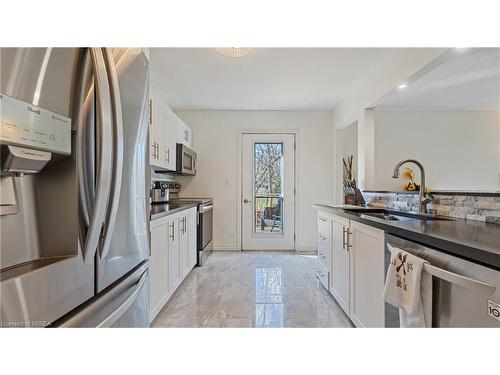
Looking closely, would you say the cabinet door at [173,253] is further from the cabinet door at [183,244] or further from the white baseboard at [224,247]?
the white baseboard at [224,247]

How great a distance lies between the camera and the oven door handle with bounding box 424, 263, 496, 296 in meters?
0.85

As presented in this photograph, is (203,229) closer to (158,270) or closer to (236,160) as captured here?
(236,160)

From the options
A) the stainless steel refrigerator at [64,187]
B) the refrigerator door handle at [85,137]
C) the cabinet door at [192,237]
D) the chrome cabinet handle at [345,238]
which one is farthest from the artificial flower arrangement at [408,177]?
the refrigerator door handle at [85,137]

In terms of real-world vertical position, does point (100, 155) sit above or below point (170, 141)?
below

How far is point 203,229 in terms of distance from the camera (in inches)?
154

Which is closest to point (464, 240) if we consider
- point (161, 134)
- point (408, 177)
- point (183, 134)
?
point (161, 134)

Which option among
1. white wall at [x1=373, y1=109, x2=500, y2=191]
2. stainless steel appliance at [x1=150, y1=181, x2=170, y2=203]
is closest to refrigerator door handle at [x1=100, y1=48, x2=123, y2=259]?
stainless steel appliance at [x1=150, y1=181, x2=170, y2=203]

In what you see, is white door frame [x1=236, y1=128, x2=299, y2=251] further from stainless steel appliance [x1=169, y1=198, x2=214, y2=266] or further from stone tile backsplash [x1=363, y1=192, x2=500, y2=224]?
stone tile backsplash [x1=363, y1=192, x2=500, y2=224]

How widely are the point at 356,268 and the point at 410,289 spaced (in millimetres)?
830
